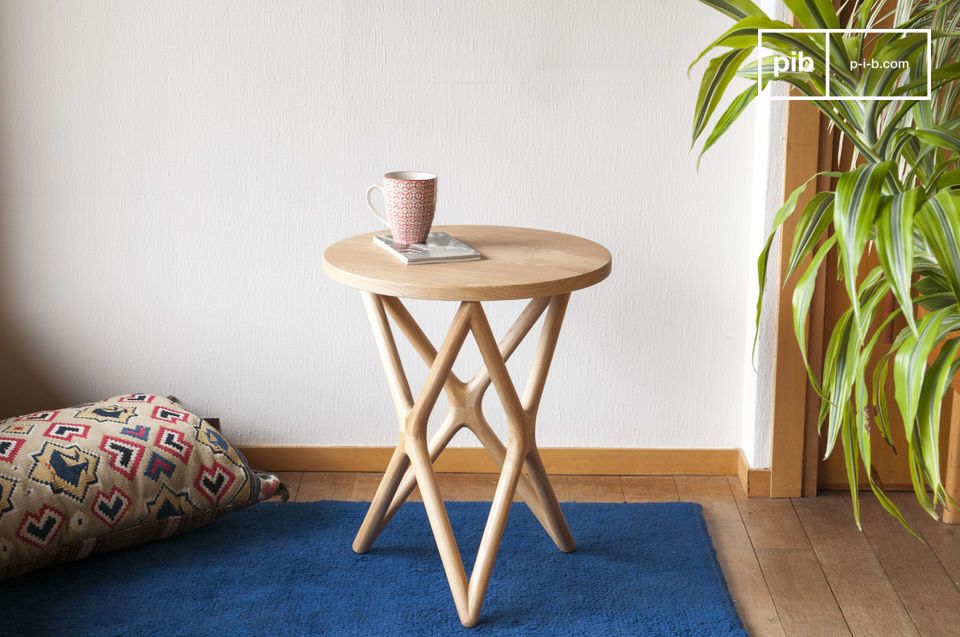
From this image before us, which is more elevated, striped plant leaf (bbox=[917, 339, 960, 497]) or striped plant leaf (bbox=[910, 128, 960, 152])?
striped plant leaf (bbox=[910, 128, 960, 152])

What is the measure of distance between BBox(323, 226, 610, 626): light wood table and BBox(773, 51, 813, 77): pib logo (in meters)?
0.47

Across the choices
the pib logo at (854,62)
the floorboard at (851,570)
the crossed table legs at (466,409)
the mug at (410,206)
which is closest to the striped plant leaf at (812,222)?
the pib logo at (854,62)

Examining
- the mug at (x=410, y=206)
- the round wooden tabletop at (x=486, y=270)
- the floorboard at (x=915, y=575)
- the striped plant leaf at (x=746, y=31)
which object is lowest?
the floorboard at (x=915, y=575)

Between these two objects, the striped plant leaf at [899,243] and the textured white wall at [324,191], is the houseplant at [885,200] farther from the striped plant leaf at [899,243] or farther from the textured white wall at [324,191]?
the textured white wall at [324,191]

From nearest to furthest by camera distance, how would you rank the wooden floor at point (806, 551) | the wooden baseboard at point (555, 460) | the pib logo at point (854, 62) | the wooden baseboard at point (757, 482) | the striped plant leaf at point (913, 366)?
the striped plant leaf at point (913, 366)
the pib logo at point (854, 62)
the wooden floor at point (806, 551)
the wooden baseboard at point (757, 482)
the wooden baseboard at point (555, 460)

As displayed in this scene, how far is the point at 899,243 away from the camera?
1359mm

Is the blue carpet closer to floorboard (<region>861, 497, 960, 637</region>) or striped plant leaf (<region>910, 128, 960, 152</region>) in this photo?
floorboard (<region>861, 497, 960, 637</region>)

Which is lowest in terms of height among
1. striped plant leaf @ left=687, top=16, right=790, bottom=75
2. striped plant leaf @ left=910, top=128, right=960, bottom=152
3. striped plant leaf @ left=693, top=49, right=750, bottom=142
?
striped plant leaf @ left=910, top=128, right=960, bottom=152

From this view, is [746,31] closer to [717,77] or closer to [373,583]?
[717,77]

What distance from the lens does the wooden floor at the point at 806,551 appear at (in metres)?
2.09

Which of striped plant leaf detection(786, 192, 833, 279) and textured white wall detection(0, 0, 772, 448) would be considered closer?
striped plant leaf detection(786, 192, 833, 279)

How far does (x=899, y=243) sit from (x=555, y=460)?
4.91 ft

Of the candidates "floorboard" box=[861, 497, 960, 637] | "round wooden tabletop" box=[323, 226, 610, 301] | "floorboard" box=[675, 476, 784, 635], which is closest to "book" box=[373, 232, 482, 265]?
"round wooden tabletop" box=[323, 226, 610, 301]

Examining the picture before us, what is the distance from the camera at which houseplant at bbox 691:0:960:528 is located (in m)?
1.38
